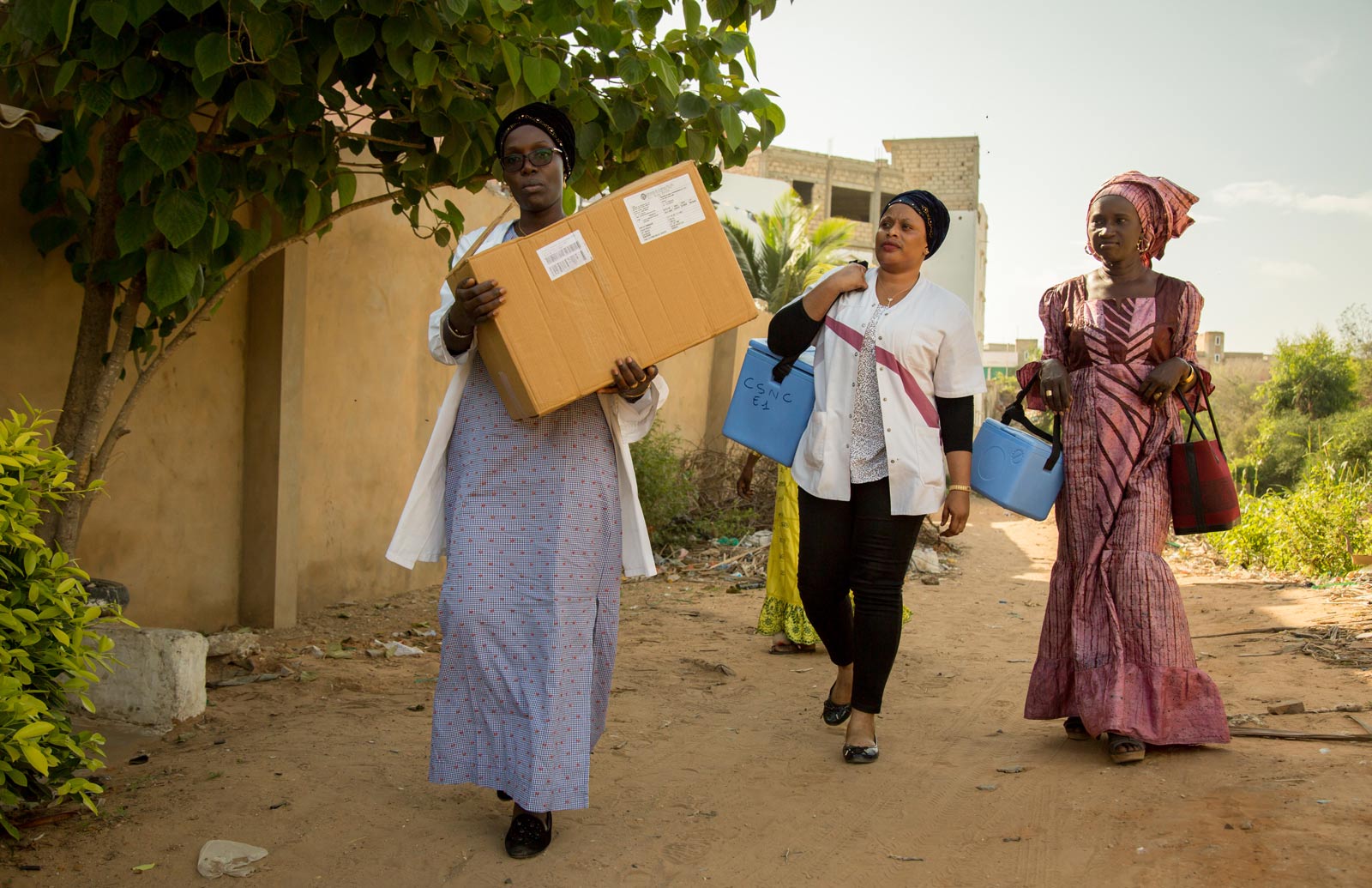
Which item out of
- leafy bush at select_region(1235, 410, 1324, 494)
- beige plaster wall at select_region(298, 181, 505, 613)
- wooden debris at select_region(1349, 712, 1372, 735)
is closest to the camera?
wooden debris at select_region(1349, 712, 1372, 735)

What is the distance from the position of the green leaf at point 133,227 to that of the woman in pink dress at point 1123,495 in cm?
302

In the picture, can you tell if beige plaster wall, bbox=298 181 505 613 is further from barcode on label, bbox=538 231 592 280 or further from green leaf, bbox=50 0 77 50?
→ barcode on label, bbox=538 231 592 280

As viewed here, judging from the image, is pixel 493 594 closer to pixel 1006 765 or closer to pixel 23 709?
pixel 23 709

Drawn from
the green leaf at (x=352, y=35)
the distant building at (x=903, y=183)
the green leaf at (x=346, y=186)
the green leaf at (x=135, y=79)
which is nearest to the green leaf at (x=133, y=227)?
the green leaf at (x=135, y=79)

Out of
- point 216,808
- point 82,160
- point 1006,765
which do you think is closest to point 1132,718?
point 1006,765

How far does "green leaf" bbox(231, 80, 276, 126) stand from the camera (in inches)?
136

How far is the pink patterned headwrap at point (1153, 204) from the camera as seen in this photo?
407 cm

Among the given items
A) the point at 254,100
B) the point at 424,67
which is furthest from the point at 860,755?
the point at 254,100

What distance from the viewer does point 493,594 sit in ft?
10.2

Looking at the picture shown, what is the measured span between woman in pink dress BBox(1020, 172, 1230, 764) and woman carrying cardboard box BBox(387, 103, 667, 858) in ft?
5.66

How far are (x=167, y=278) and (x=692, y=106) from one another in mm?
1760

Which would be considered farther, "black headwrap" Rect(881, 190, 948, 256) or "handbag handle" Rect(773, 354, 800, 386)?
"handbag handle" Rect(773, 354, 800, 386)

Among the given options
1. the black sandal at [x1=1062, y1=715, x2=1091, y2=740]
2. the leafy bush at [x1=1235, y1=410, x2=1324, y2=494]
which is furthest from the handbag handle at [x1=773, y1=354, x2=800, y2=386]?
the leafy bush at [x1=1235, y1=410, x2=1324, y2=494]

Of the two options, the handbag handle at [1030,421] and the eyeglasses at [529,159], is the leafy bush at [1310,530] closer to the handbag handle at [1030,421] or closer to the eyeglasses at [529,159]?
the handbag handle at [1030,421]
